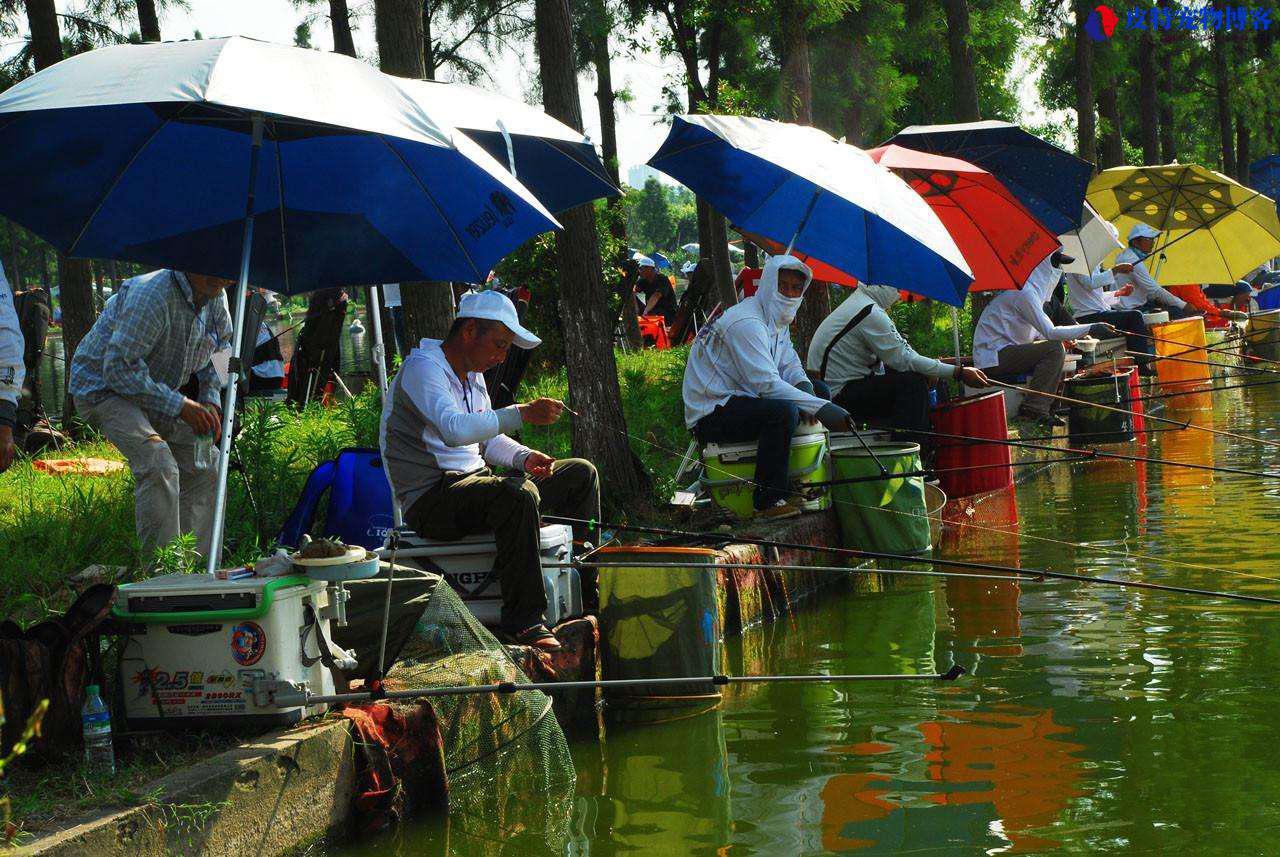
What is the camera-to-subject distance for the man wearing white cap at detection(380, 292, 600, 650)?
19.2 ft

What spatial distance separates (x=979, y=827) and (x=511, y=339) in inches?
108

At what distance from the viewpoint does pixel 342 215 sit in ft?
21.8

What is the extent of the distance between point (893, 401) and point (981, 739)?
14.9 ft

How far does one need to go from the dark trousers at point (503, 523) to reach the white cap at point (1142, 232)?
14184mm

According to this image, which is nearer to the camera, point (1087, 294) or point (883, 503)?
point (883, 503)

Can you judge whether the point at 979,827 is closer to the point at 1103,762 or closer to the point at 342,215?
the point at 1103,762

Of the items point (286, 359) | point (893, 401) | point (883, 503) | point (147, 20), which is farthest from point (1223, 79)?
point (883, 503)

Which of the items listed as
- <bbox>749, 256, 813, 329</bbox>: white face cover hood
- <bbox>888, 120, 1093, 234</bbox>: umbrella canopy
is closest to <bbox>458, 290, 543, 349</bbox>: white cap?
<bbox>749, 256, 813, 329</bbox>: white face cover hood

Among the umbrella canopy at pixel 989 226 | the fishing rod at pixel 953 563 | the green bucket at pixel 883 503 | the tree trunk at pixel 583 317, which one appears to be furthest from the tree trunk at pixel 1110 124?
the fishing rod at pixel 953 563

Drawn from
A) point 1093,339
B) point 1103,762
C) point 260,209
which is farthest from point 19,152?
point 1093,339

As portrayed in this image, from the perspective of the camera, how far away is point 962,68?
53.0 ft

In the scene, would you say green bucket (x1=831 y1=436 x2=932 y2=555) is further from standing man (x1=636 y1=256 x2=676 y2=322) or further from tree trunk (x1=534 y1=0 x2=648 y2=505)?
standing man (x1=636 y1=256 x2=676 y2=322)

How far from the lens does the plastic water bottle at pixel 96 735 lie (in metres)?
4.29

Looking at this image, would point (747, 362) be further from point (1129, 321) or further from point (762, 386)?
point (1129, 321)
